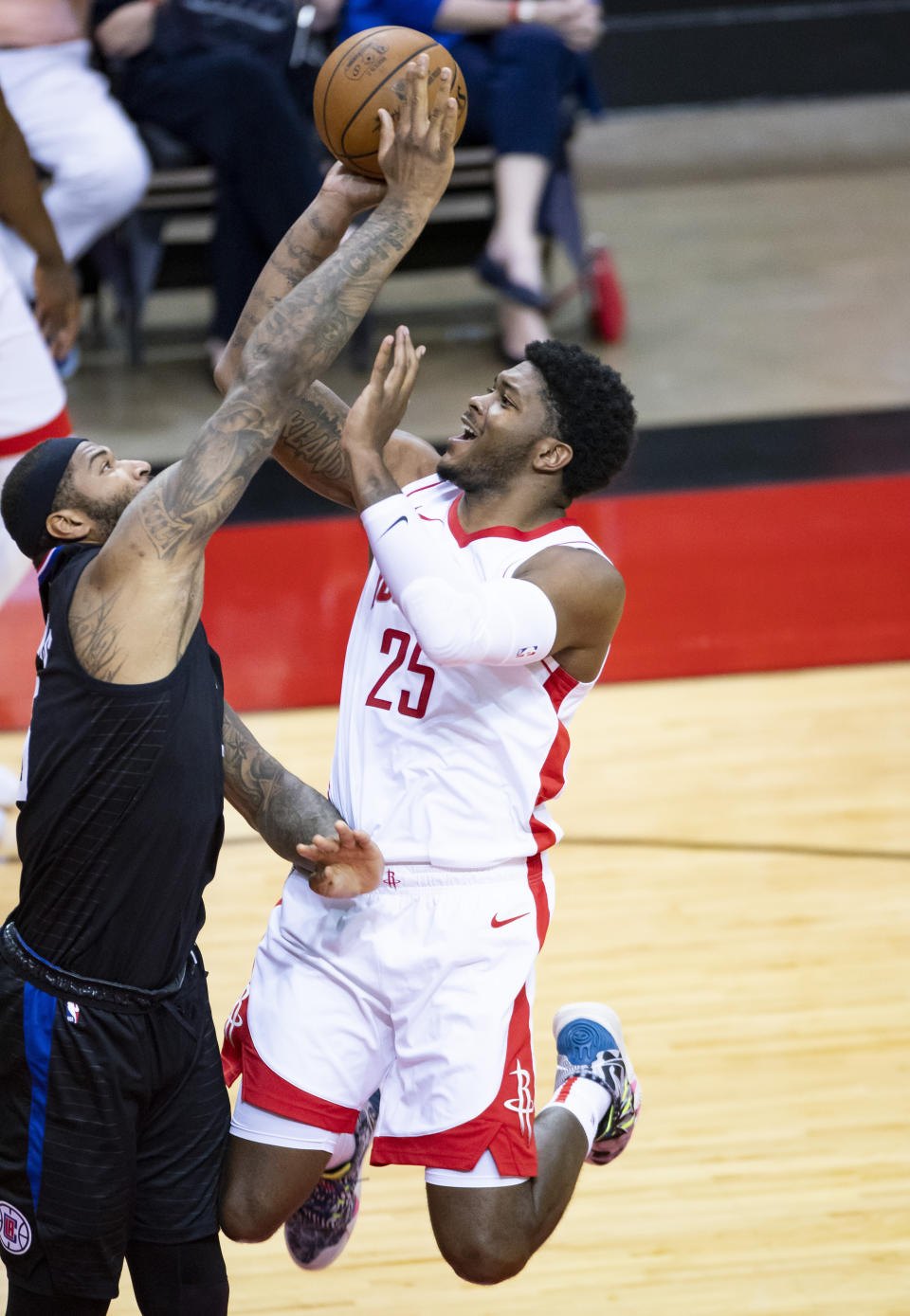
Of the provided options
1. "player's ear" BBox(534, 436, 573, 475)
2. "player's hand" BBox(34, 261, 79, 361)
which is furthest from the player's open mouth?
"player's hand" BBox(34, 261, 79, 361)

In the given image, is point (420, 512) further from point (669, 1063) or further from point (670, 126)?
point (670, 126)

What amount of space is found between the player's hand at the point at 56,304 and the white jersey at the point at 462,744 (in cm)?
215

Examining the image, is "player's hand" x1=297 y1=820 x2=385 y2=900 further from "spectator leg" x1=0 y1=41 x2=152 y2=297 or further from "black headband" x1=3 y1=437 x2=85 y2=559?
"spectator leg" x1=0 y1=41 x2=152 y2=297

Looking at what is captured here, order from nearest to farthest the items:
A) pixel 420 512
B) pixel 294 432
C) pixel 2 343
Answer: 1. pixel 420 512
2. pixel 294 432
3. pixel 2 343

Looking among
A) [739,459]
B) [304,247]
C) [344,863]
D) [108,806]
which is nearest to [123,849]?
[108,806]

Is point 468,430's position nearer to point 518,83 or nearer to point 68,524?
point 68,524

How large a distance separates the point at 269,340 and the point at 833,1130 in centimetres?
191

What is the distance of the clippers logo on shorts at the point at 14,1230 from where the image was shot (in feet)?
7.50

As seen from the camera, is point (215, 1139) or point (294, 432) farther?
point (294, 432)

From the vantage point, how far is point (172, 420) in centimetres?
693

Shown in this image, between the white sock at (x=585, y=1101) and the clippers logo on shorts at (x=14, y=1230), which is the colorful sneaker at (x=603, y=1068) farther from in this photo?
the clippers logo on shorts at (x=14, y=1230)

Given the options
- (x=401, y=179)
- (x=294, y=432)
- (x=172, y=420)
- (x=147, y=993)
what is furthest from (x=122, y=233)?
(x=147, y=993)

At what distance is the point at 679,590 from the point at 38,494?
3.41 metres

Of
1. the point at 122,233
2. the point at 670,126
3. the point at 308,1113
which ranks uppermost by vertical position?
the point at 308,1113
